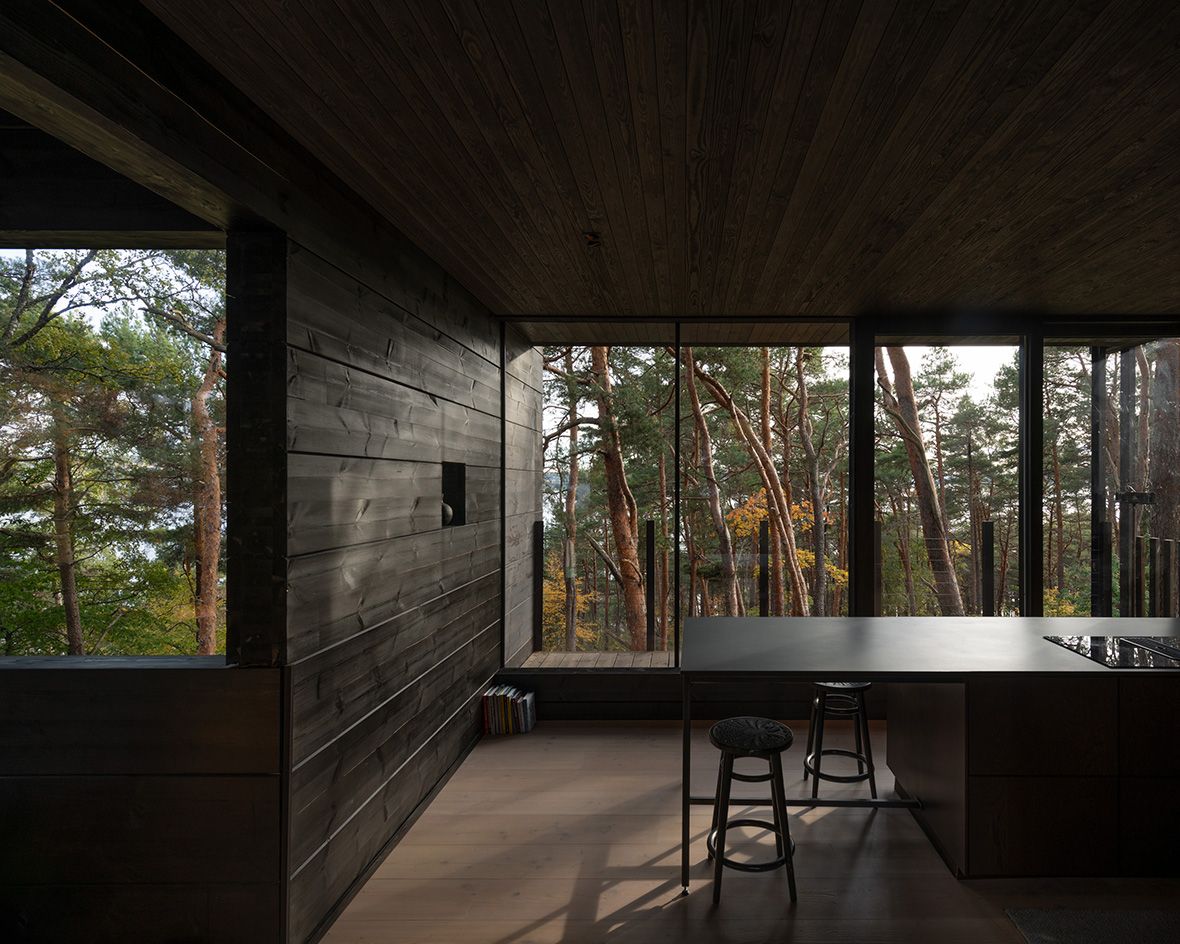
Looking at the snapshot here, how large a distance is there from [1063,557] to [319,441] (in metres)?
4.52

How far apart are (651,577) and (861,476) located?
5.24ft

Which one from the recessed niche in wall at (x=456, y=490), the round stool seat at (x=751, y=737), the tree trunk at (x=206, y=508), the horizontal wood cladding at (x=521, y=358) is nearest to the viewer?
the round stool seat at (x=751, y=737)

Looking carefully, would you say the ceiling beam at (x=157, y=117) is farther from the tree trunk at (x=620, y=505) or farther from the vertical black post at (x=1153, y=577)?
the vertical black post at (x=1153, y=577)

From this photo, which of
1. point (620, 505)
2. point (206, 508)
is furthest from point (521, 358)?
point (206, 508)

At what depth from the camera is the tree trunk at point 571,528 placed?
4.77 meters

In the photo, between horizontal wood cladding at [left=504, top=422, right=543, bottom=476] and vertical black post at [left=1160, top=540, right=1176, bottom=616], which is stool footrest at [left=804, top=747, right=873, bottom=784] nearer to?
vertical black post at [left=1160, top=540, right=1176, bottom=616]

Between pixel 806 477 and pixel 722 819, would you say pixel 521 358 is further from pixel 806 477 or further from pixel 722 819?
pixel 722 819

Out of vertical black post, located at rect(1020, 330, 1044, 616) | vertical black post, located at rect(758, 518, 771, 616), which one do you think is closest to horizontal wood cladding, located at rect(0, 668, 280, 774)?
vertical black post, located at rect(758, 518, 771, 616)

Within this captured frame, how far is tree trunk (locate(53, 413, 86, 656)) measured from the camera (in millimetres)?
4027

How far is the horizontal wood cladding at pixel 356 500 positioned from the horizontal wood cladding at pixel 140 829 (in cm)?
79

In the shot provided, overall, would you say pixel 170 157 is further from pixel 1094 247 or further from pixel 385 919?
pixel 1094 247

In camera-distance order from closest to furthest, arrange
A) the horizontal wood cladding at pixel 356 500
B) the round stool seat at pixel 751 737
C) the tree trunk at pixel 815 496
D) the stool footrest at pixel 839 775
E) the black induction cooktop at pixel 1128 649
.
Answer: the horizontal wood cladding at pixel 356 500 → the round stool seat at pixel 751 737 → the black induction cooktop at pixel 1128 649 → the stool footrest at pixel 839 775 → the tree trunk at pixel 815 496

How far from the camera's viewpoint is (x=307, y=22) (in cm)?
145

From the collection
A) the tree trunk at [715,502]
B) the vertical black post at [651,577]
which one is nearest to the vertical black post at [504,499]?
the vertical black post at [651,577]
